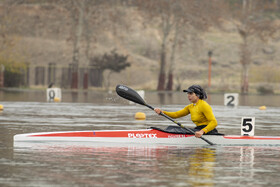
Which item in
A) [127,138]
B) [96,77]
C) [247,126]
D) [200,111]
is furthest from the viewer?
[96,77]

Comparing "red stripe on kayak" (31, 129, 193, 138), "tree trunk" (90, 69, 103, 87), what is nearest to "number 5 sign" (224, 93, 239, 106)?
"red stripe on kayak" (31, 129, 193, 138)

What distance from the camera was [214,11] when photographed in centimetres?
7044

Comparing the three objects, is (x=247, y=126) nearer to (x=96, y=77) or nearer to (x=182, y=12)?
(x=182, y=12)

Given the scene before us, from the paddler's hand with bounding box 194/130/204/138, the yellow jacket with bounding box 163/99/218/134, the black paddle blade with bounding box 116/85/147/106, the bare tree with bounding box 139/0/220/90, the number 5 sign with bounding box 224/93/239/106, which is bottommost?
the number 5 sign with bounding box 224/93/239/106

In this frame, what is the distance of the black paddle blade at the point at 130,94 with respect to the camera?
18017 millimetres

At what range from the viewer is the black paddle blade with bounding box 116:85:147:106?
59.1 feet

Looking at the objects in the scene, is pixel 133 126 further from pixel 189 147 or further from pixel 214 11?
pixel 214 11

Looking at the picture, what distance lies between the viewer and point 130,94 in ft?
Result: 59.2

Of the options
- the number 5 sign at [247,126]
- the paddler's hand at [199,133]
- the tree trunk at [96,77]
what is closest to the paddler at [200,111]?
the paddler's hand at [199,133]

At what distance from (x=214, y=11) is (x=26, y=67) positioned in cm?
1777

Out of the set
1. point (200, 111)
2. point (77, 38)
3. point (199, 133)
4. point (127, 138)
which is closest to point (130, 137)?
point (127, 138)

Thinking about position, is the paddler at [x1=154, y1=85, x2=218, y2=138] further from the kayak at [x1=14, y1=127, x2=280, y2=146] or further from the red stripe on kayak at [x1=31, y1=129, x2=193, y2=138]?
the red stripe on kayak at [x1=31, y1=129, x2=193, y2=138]

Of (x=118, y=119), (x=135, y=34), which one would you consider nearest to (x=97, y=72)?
(x=135, y=34)

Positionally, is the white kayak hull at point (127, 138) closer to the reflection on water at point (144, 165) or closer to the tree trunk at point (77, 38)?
the reflection on water at point (144, 165)
